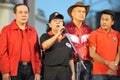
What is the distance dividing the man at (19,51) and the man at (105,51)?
0.70 meters

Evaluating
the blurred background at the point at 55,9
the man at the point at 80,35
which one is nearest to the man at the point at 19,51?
the man at the point at 80,35

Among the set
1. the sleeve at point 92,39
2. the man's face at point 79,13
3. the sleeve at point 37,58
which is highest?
the man's face at point 79,13

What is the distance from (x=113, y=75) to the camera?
5.40 m

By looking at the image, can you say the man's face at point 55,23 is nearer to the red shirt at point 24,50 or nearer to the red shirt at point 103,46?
the red shirt at point 24,50

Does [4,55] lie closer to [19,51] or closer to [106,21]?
[19,51]

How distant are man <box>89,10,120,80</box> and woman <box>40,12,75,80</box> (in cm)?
32

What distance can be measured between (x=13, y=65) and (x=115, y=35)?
1.34 metres

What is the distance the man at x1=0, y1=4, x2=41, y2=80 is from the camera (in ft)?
16.4

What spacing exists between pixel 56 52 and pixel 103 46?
0.59 m

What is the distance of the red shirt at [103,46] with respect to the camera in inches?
211

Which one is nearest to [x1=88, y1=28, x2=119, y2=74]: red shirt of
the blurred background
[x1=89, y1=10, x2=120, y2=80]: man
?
[x1=89, y1=10, x2=120, y2=80]: man

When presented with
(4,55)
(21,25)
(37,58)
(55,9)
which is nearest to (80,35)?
(37,58)

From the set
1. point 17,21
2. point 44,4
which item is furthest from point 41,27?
point 17,21

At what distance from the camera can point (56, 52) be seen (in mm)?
5184
